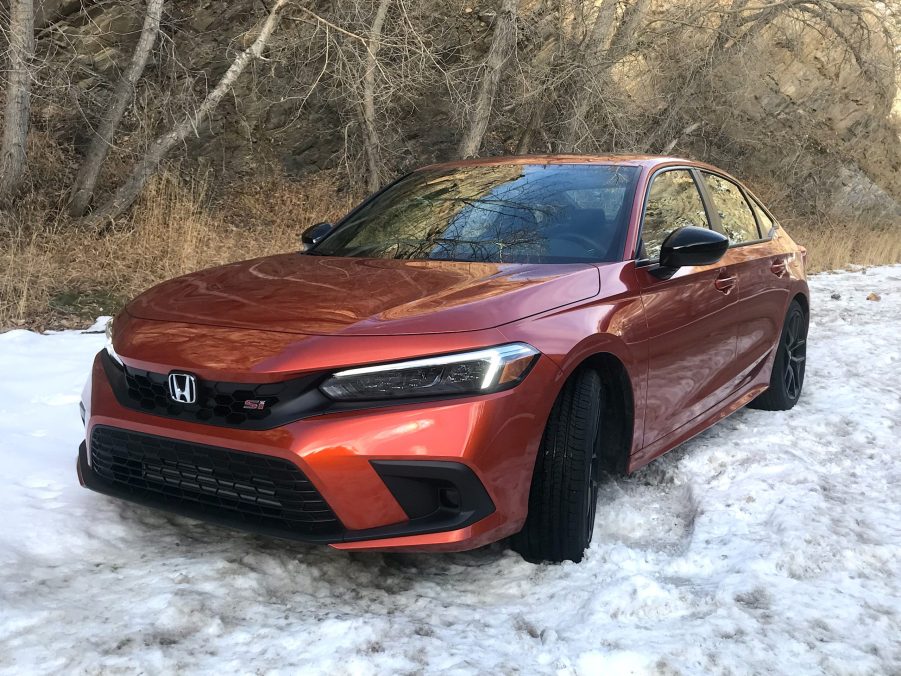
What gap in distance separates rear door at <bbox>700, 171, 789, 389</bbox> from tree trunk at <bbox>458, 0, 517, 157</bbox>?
9403 mm

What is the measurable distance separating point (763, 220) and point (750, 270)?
2.92ft

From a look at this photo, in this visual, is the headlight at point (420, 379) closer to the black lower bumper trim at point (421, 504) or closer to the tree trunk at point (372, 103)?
the black lower bumper trim at point (421, 504)

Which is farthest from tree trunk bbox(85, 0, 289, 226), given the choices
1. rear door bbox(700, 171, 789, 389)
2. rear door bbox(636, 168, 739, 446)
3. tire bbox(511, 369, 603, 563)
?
tire bbox(511, 369, 603, 563)

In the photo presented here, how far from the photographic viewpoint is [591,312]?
300cm

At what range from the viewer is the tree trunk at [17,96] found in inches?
348

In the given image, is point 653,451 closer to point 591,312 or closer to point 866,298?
point 591,312

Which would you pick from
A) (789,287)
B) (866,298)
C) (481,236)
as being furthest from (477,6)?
(481,236)

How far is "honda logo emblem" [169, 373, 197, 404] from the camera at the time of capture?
8.40ft

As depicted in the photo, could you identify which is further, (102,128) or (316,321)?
(102,128)

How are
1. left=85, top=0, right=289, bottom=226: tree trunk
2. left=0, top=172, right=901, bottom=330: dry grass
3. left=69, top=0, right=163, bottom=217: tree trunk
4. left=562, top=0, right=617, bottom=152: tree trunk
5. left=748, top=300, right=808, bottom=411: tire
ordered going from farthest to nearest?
left=562, top=0, right=617, bottom=152: tree trunk, left=85, top=0, right=289, bottom=226: tree trunk, left=69, top=0, right=163, bottom=217: tree trunk, left=0, top=172, right=901, bottom=330: dry grass, left=748, top=300, right=808, bottom=411: tire

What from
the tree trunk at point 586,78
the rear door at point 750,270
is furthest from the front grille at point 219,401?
the tree trunk at point 586,78

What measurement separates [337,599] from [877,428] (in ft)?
11.3

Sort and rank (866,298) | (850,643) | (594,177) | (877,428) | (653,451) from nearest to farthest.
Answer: (850,643), (653,451), (594,177), (877,428), (866,298)

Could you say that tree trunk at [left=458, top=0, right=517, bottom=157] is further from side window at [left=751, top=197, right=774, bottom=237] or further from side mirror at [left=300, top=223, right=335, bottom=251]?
side mirror at [left=300, top=223, right=335, bottom=251]
